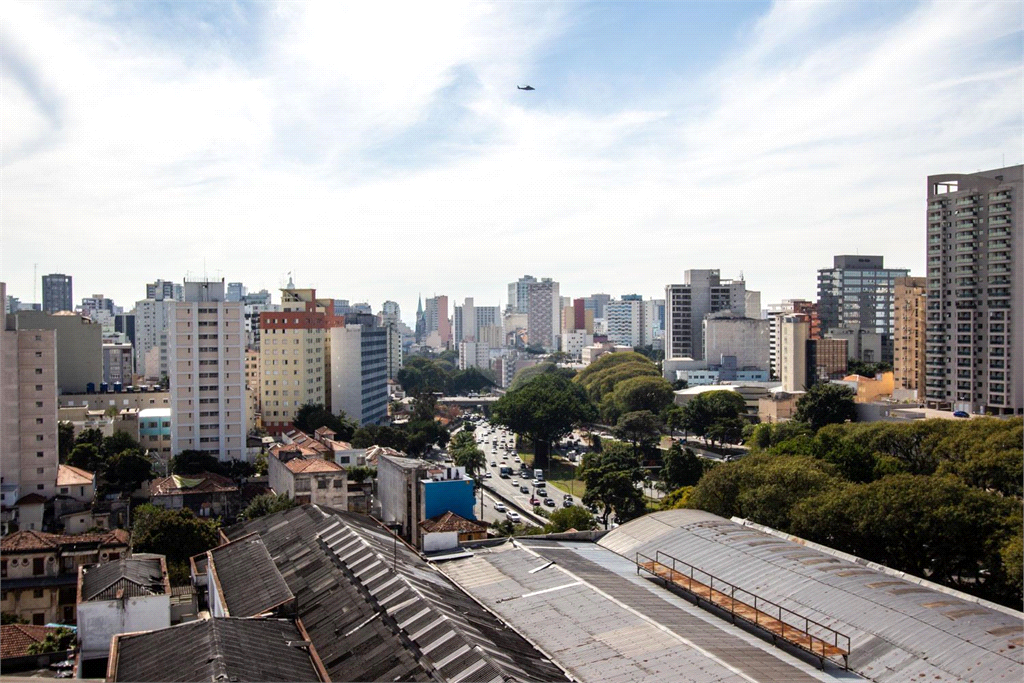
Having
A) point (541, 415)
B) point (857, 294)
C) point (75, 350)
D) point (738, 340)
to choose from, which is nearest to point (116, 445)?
point (75, 350)

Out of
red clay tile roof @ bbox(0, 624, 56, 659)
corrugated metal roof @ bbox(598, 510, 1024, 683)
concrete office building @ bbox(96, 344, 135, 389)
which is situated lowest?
red clay tile roof @ bbox(0, 624, 56, 659)

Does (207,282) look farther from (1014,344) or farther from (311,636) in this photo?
(1014,344)

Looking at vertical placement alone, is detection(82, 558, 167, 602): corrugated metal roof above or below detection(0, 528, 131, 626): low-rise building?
above

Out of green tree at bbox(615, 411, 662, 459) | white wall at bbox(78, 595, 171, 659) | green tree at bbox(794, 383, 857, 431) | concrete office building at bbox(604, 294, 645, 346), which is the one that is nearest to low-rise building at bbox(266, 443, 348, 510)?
white wall at bbox(78, 595, 171, 659)

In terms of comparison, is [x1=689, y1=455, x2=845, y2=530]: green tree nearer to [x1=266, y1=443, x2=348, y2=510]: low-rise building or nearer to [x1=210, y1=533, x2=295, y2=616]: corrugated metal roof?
[x1=266, y1=443, x2=348, y2=510]: low-rise building

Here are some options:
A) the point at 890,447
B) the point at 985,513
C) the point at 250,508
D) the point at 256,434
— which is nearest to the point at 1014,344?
the point at 890,447
